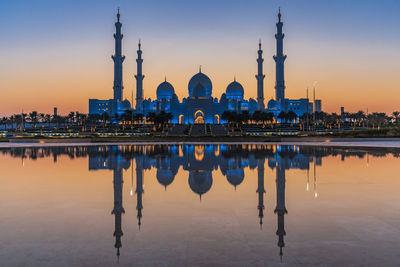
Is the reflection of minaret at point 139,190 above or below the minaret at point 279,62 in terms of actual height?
below

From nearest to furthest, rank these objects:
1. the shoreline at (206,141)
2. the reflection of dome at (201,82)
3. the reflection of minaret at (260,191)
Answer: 1. the reflection of minaret at (260,191)
2. the shoreline at (206,141)
3. the reflection of dome at (201,82)

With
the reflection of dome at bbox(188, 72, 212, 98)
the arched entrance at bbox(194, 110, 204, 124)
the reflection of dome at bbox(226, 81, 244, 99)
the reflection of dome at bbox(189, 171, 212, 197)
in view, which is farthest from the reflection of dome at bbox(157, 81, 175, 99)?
the reflection of dome at bbox(189, 171, 212, 197)

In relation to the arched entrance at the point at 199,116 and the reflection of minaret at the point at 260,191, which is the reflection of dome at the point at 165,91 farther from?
the reflection of minaret at the point at 260,191

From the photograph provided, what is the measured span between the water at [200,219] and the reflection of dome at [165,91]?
82.5 metres

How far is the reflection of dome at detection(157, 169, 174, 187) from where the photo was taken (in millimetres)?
9961

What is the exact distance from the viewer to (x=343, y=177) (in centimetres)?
1078

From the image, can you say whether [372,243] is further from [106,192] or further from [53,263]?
[106,192]

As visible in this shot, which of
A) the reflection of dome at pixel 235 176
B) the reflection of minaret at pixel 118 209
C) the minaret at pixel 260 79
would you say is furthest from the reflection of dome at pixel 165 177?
the minaret at pixel 260 79

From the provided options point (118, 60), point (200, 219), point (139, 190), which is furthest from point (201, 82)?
point (200, 219)

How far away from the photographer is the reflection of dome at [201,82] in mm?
86556

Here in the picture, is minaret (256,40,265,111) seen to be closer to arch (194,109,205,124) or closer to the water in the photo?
arch (194,109,205,124)

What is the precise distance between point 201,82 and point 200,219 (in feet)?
268

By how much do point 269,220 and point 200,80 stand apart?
3231 inches

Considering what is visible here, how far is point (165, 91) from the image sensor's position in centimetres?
9300
